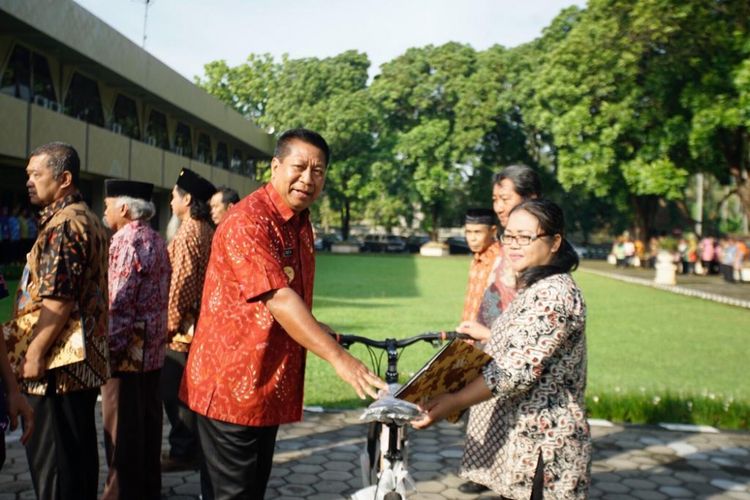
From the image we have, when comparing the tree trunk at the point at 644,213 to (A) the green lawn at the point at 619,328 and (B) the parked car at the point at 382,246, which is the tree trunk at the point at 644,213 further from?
(B) the parked car at the point at 382,246

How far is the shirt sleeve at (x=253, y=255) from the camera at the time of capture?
2590 mm

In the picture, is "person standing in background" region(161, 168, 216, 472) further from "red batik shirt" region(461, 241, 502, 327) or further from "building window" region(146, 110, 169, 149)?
"building window" region(146, 110, 169, 149)

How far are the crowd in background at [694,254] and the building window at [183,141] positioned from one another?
20320 mm

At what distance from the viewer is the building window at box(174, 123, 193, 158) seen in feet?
108

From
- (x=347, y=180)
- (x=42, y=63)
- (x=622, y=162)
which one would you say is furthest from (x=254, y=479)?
(x=347, y=180)

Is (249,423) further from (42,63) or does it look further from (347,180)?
(347,180)

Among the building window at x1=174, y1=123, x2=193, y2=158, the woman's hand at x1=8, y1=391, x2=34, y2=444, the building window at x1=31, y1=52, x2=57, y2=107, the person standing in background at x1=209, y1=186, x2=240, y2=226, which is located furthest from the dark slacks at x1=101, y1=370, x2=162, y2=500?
the building window at x1=174, y1=123, x2=193, y2=158

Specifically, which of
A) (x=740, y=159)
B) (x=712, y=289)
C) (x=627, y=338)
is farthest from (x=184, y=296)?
(x=740, y=159)

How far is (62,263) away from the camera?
128 inches

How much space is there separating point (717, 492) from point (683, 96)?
21.7m

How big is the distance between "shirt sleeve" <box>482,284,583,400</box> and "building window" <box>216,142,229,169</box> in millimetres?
38766

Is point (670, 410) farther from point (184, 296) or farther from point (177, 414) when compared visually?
point (184, 296)

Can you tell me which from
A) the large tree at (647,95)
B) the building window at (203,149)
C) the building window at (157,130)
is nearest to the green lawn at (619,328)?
the large tree at (647,95)

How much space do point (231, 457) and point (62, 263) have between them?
120 centimetres
